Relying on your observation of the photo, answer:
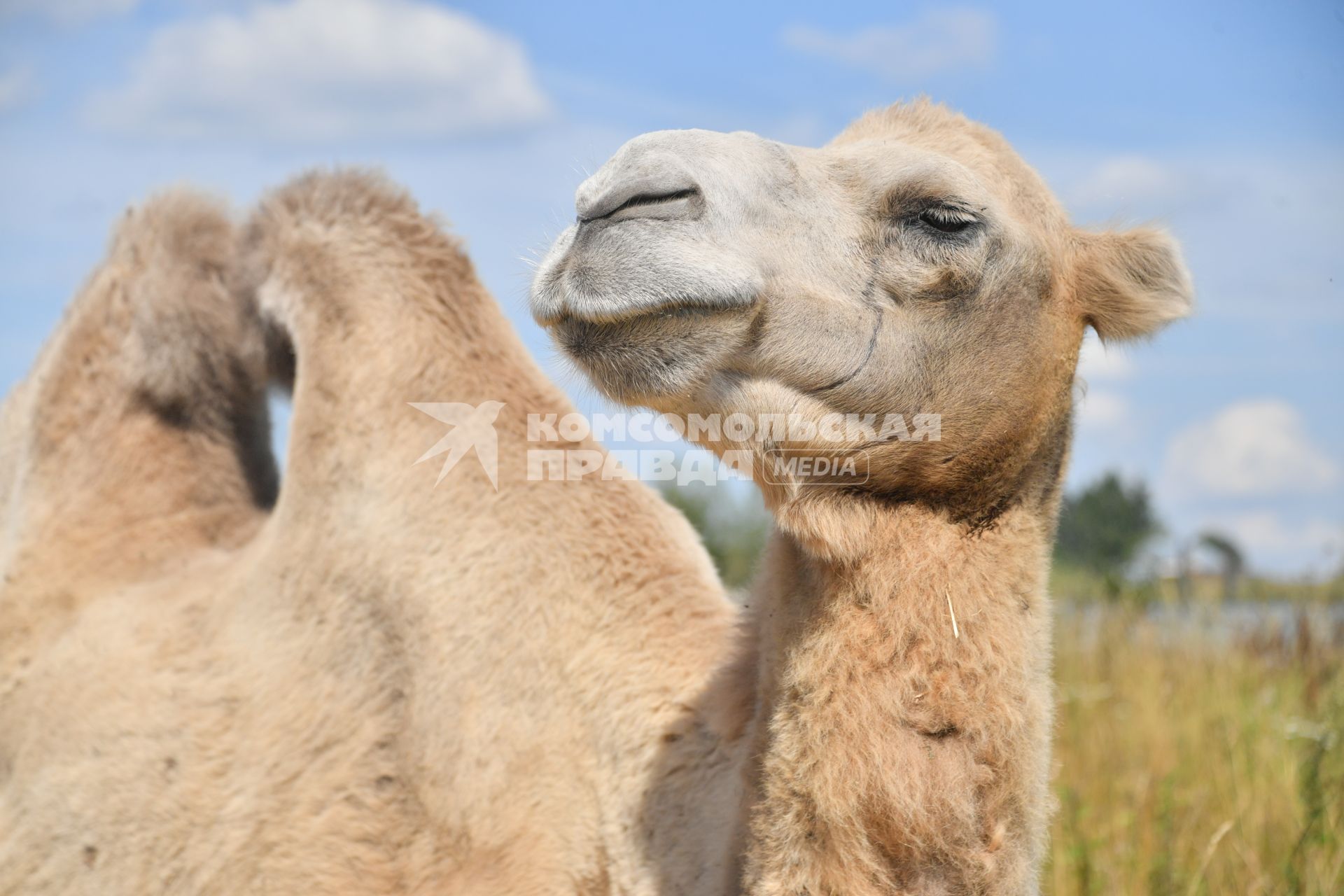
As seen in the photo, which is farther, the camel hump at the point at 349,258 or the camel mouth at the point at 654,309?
the camel hump at the point at 349,258

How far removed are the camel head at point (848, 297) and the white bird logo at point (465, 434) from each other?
3.17 ft

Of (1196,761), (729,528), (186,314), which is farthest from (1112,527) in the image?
(186,314)

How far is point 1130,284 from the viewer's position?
282 centimetres

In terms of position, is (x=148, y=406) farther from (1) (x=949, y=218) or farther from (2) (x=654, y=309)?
(1) (x=949, y=218)

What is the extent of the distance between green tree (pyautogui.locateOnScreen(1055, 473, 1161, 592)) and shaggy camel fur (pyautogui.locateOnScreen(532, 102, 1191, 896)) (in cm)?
641

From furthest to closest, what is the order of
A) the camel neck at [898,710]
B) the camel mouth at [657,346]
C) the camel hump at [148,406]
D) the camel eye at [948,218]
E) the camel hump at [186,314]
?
1. the camel hump at [186,314]
2. the camel hump at [148,406]
3. the camel eye at [948,218]
4. the camel mouth at [657,346]
5. the camel neck at [898,710]

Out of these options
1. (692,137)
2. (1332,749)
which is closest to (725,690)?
(692,137)

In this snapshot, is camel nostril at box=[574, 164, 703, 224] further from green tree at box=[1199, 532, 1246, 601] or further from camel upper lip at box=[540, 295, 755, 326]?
green tree at box=[1199, 532, 1246, 601]

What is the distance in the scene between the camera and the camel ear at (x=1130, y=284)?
2.82 m

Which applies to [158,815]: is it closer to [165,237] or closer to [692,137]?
[165,237]

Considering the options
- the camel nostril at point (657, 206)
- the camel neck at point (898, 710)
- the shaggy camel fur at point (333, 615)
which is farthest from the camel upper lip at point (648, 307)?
the shaggy camel fur at point (333, 615)

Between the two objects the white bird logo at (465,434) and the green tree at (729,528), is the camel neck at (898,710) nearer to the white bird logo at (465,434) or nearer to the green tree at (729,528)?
the white bird logo at (465,434)

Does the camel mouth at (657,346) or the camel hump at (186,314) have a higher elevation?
the camel hump at (186,314)

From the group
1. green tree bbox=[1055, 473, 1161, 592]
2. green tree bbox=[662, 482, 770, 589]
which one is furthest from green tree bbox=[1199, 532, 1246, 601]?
green tree bbox=[662, 482, 770, 589]
